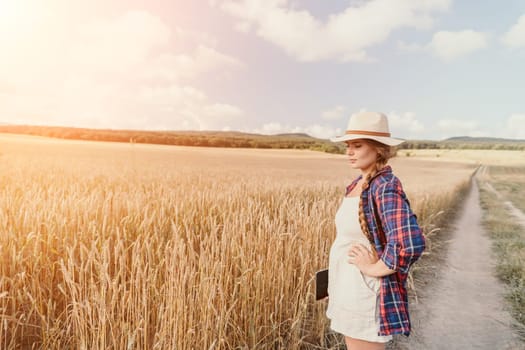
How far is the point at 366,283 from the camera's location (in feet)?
5.78

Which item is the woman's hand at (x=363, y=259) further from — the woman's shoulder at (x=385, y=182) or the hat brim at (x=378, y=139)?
the hat brim at (x=378, y=139)

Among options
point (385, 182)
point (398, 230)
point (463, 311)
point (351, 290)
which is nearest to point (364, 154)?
point (385, 182)

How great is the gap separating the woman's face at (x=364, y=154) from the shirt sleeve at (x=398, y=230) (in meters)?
0.20

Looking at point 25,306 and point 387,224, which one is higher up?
point 387,224

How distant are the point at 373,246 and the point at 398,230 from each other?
19 centimetres

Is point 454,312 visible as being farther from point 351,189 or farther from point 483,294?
point 351,189

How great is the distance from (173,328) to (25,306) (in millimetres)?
1159

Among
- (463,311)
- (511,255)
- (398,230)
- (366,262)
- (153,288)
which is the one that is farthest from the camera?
(511,255)

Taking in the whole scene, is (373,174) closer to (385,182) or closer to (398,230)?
(385,182)

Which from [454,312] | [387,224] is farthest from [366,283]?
[454,312]

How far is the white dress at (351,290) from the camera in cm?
176

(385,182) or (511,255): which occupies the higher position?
(385,182)

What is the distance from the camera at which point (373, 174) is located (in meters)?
1.74

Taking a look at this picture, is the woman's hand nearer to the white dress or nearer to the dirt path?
the white dress
